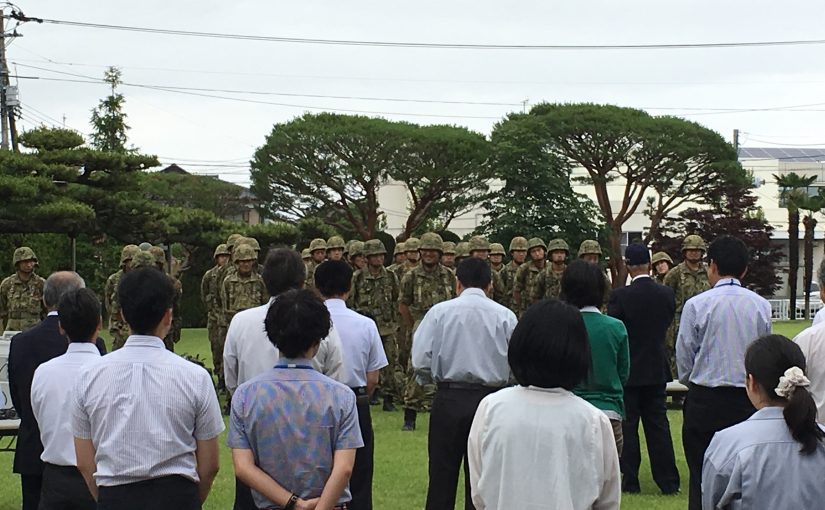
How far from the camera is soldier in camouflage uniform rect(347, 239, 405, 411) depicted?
49.1 ft

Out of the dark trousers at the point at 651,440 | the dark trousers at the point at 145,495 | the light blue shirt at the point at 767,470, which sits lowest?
the dark trousers at the point at 651,440

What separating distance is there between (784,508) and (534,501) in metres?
0.88

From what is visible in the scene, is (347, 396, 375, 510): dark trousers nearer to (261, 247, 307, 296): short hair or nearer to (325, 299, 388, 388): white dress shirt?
(325, 299, 388, 388): white dress shirt

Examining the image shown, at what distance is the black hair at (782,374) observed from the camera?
3990 mm

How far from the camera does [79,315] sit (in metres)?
5.54

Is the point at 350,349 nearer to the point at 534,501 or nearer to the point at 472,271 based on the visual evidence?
the point at 472,271

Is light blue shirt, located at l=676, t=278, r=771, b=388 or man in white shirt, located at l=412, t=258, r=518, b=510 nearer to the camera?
man in white shirt, located at l=412, t=258, r=518, b=510

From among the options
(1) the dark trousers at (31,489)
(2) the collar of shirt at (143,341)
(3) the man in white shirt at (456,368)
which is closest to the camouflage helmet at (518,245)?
(3) the man in white shirt at (456,368)

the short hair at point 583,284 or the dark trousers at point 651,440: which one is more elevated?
the short hair at point 583,284

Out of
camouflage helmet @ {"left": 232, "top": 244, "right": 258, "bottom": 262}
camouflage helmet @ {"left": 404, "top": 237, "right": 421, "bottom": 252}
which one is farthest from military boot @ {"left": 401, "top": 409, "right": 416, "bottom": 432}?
camouflage helmet @ {"left": 404, "top": 237, "right": 421, "bottom": 252}

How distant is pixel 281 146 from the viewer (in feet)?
141

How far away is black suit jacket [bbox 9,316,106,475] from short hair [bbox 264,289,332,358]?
6.32 ft

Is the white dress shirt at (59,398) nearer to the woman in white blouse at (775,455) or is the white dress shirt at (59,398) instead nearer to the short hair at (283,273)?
the short hair at (283,273)

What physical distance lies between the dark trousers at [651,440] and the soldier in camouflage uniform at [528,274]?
6282 millimetres
